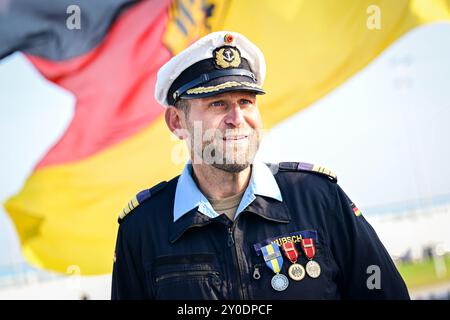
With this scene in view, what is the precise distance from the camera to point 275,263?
2.26 metres

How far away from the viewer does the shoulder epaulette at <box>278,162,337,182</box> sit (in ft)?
8.11

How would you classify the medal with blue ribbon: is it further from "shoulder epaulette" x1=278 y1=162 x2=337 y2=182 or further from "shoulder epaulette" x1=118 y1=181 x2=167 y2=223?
"shoulder epaulette" x1=118 y1=181 x2=167 y2=223

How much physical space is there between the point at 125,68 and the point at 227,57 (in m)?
3.76

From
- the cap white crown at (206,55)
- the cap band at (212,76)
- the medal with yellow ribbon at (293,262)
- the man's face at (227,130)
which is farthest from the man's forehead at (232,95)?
the medal with yellow ribbon at (293,262)

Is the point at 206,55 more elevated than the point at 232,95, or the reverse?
the point at 206,55

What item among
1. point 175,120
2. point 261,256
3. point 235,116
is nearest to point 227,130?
point 235,116

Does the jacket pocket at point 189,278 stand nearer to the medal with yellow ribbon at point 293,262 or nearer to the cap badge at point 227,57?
the medal with yellow ribbon at point 293,262

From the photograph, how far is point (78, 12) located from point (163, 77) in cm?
382

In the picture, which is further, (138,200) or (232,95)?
(138,200)

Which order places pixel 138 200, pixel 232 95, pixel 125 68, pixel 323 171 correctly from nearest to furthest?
1. pixel 232 95
2. pixel 323 171
3. pixel 138 200
4. pixel 125 68

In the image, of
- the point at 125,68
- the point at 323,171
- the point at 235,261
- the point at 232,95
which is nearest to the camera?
the point at 235,261

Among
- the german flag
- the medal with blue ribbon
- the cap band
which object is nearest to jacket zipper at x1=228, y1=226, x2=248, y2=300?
the medal with blue ribbon

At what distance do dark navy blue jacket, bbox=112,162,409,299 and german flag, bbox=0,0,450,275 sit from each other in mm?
3399

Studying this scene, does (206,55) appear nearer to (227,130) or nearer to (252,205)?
(227,130)
